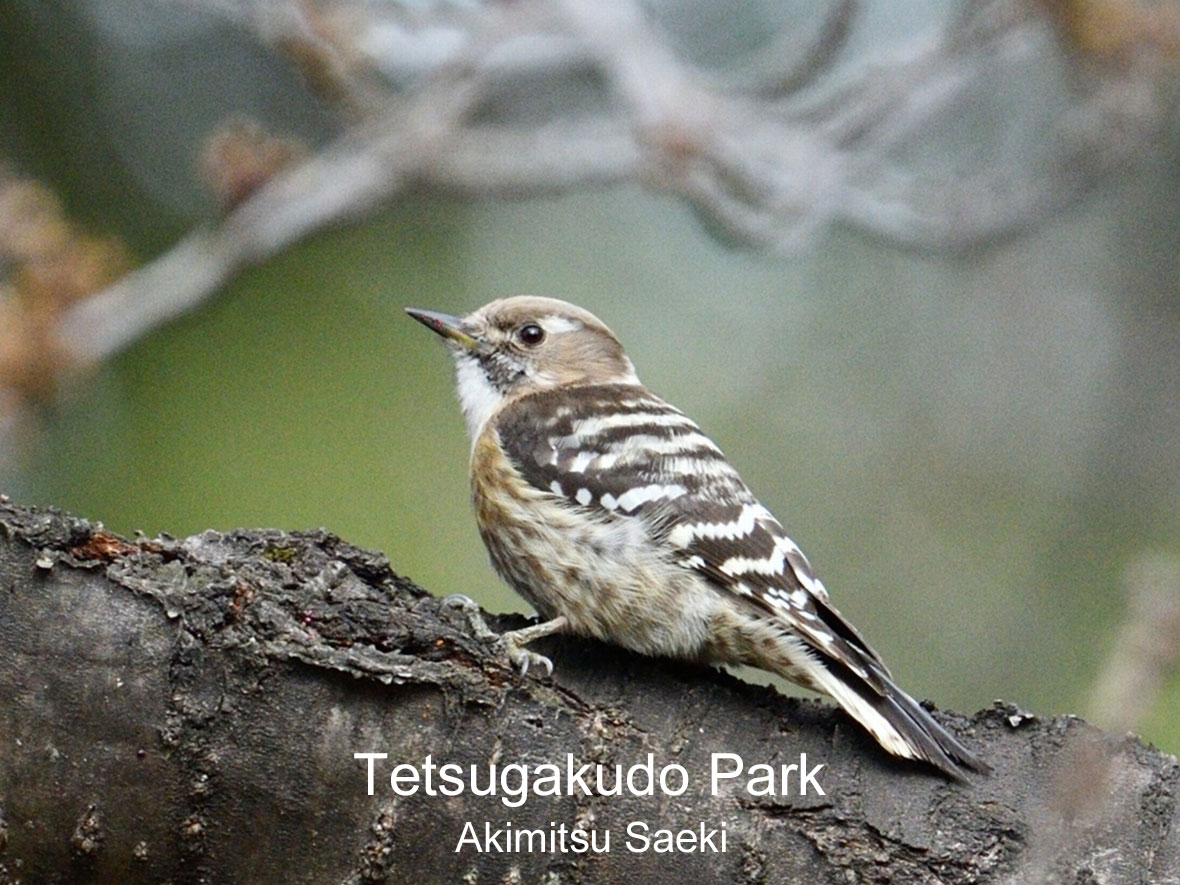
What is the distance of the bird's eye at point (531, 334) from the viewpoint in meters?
4.32

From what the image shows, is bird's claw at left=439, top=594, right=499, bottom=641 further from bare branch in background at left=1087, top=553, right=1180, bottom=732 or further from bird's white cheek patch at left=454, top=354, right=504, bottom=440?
bird's white cheek patch at left=454, top=354, right=504, bottom=440

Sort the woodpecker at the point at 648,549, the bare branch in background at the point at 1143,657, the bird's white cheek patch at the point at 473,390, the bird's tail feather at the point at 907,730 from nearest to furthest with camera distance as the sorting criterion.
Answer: the bare branch in background at the point at 1143,657
the bird's tail feather at the point at 907,730
the woodpecker at the point at 648,549
the bird's white cheek patch at the point at 473,390

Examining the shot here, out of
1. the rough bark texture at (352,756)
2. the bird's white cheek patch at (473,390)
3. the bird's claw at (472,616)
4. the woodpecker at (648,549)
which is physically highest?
the bird's white cheek patch at (473,390)

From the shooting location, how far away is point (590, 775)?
7.61 feet

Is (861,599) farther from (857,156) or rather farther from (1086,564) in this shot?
(857,156)

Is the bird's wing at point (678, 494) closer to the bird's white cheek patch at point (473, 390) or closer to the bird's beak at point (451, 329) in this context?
the bird's white cheek patch at point (473, 390)

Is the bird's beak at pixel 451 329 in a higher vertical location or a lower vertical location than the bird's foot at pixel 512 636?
higher

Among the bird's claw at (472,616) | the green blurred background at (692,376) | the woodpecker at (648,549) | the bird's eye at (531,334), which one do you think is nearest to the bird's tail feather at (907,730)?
the woodpecker at (648,549)

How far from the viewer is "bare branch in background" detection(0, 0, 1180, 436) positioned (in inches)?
192

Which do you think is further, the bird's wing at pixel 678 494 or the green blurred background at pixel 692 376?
the green blurred background at pixel 692 376

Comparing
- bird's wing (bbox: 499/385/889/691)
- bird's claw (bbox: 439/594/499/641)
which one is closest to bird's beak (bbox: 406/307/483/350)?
bird's wing (bbox: 499/385/889/691)

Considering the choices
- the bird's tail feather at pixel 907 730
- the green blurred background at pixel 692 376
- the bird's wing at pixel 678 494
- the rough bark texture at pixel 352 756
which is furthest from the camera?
the green blurred background at pixel 692 376

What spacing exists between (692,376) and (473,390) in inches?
169

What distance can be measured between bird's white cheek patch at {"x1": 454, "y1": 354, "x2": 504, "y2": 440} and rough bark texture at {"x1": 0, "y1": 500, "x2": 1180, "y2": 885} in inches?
68.5
